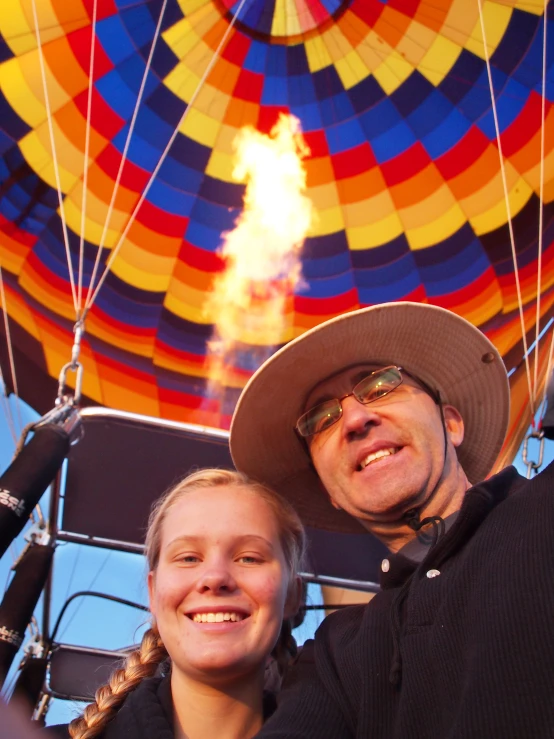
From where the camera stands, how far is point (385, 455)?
1587 mm

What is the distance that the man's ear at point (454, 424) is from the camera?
181 centimetres

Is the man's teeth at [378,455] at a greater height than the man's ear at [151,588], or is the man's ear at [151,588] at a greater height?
the man's teeth at [378,455]

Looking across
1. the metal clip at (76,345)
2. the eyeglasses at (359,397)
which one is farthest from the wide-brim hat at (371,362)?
the metal clip at (76,345)

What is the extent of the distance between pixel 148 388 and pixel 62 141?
185 centimetres

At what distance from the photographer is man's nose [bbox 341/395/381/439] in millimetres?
1632

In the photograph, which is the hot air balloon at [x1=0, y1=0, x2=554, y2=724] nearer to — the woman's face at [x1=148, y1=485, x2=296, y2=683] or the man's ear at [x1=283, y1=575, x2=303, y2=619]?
the man's ear at [x1=283, y1=575, x2=303, y2=619]

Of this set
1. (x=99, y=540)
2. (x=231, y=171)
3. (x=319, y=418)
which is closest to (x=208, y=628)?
(x=319, y=418)

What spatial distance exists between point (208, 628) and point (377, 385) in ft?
2.38

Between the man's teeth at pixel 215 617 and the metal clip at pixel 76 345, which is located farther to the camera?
the metal clip at pixel 76 345

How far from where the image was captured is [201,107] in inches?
196

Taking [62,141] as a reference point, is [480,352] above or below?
below

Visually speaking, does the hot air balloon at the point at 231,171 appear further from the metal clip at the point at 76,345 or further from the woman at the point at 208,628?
the woman at the point at 208,628

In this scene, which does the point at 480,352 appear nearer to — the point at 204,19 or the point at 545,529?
the point at 545,529

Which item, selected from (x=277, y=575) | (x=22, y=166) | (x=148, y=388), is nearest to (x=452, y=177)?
(x=148, y=388)
